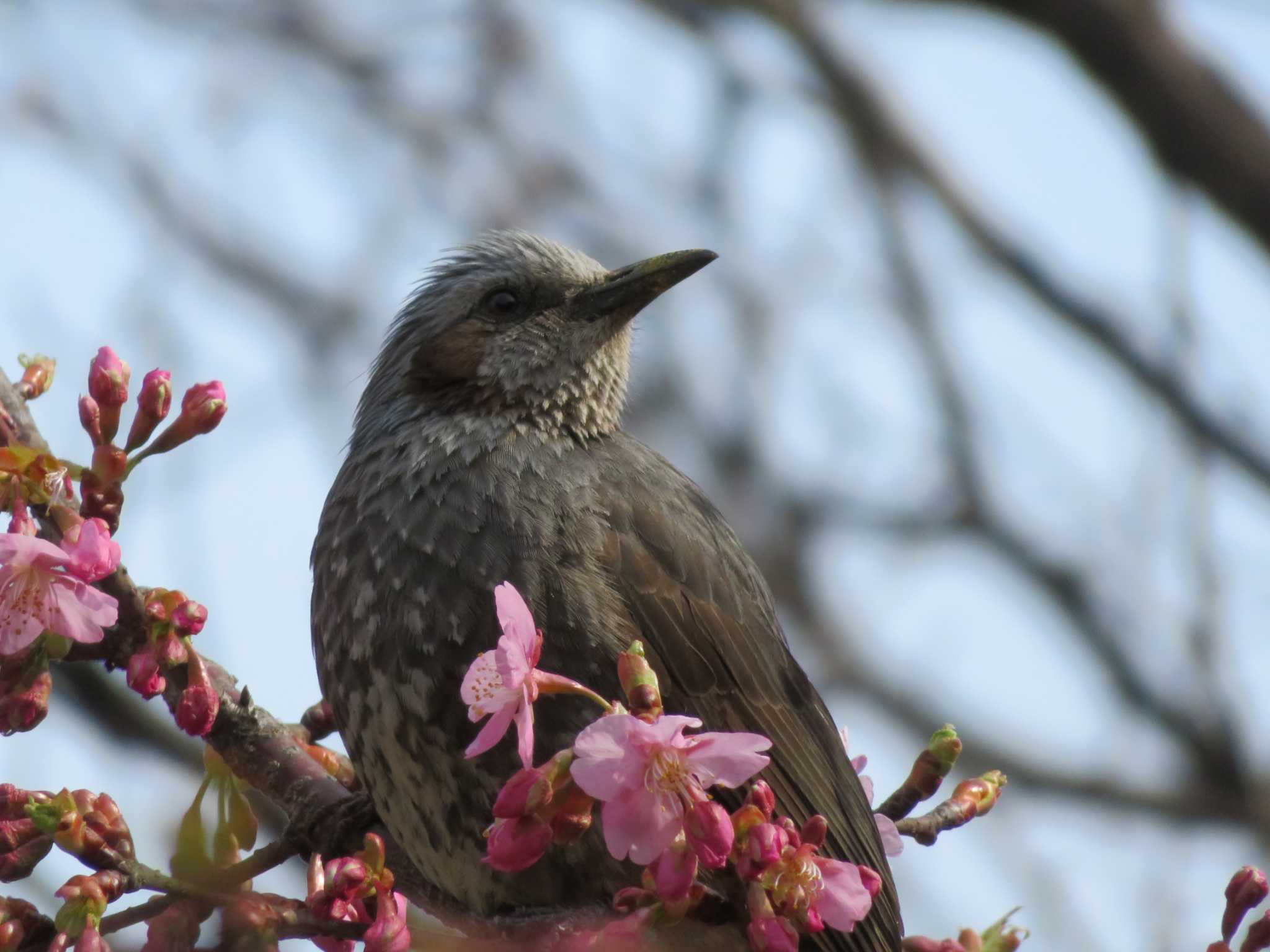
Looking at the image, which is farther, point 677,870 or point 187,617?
point 187,617

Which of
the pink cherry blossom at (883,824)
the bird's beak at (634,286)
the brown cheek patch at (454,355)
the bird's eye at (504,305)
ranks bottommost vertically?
the pink cherry blossom at (883,824)

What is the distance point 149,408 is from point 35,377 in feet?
1.87

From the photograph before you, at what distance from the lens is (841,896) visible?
2.21 m

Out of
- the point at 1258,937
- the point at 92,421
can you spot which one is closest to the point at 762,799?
the point at 1258,937

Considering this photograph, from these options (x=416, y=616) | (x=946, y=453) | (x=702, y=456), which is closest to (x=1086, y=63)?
(x=416, y=616)

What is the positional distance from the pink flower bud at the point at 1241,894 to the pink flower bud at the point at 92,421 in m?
1.96

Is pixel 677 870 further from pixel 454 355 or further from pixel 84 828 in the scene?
pixel 454 355

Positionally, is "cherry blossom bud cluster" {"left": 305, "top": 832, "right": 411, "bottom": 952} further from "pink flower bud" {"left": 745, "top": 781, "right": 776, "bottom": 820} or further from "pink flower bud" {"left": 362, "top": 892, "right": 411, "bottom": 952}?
"pink flower bud" {"left": 745, "top": 781, "right": 776, "bottom": 820}

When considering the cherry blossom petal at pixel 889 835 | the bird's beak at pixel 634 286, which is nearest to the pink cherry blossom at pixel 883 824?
the cherry blossom petal at pixel 889 835

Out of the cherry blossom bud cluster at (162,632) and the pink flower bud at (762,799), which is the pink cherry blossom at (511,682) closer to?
the pink flower bud at (762,799)

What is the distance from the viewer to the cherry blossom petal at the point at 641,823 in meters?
2.02

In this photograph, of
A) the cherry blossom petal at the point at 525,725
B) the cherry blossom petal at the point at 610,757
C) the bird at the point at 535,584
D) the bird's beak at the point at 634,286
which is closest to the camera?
the cherry blossom petal at the point at 610,757

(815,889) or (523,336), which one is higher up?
(523,336)

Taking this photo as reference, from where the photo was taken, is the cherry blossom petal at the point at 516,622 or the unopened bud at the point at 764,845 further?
the cherry blossom petal at the point at 516,622
